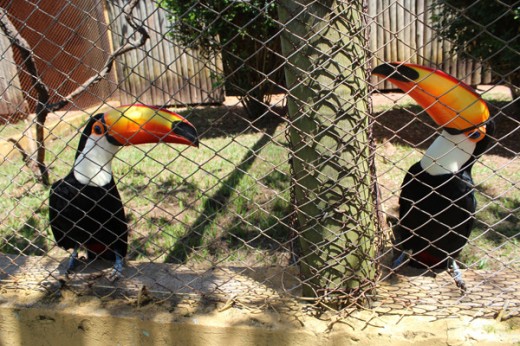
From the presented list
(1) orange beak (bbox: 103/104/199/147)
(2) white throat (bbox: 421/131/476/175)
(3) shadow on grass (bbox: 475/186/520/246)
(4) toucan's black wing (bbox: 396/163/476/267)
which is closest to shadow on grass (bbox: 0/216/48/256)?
(1) orange beak (bbox: 103/104/199/147)

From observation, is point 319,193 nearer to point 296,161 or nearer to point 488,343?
point 296,161

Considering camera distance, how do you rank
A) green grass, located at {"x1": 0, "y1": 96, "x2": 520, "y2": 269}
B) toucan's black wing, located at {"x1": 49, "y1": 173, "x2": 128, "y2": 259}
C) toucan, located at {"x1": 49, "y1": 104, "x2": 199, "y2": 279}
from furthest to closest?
green grass, located at {"x1": 0, "y1": 96, "x2": 520, "y2": 269} → toucan's black wing, located at {"x1": 49, "y1": 173, "x2": 128, "y2": 259} → toucan, located at {"x1": 49, "y1": 104, "x2": 199, "y2": 279}

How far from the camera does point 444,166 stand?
2338 millimetres

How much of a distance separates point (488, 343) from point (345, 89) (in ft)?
3.51

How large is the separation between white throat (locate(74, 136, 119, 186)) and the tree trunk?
4.48 feet

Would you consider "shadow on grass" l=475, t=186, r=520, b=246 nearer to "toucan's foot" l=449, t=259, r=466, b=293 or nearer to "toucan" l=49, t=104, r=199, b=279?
"toucan's foot" l=449, t=259, r=466, b=293

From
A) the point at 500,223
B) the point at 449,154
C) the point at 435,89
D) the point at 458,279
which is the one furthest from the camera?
the point at 500,223

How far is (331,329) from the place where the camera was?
1706mm

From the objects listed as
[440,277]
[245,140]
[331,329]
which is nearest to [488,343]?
[440,277]

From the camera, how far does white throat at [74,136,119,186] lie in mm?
2598

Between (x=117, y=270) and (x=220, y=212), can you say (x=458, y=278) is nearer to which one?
(x=117, y=270)

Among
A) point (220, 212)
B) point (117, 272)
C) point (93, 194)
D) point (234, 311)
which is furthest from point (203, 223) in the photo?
point (234, 311)

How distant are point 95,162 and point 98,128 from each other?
21 centimetres

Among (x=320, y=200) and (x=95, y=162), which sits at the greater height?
(x=95, y=162)
